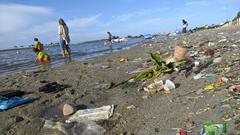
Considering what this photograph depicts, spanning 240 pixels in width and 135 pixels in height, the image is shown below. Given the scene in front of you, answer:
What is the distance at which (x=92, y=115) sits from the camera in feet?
14.0

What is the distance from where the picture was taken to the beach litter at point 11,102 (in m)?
5.15

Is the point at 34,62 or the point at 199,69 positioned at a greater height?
the point at 199,69

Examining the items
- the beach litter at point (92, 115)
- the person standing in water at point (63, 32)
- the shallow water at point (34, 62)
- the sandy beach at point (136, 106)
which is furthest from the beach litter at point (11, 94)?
the person standing in water at point (63, 32)

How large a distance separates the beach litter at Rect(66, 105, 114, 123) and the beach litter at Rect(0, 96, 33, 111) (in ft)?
4.65

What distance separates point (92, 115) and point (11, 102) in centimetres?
186

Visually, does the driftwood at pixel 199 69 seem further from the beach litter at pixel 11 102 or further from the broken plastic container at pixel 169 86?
the beach litter at pixel 11 102

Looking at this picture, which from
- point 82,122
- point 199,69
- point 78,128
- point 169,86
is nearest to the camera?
point 78,128

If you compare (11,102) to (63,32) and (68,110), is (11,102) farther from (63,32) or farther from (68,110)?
(63,32)

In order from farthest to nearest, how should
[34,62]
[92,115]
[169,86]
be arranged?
[34,62]
[169,86]
[92,115]

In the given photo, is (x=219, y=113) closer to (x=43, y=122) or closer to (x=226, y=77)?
(x=226, y=77)

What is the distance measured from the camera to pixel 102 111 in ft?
14.5

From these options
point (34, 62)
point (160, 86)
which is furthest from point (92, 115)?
point (34, 62)

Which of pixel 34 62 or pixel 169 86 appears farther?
pixel 34 62

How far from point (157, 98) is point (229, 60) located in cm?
236
